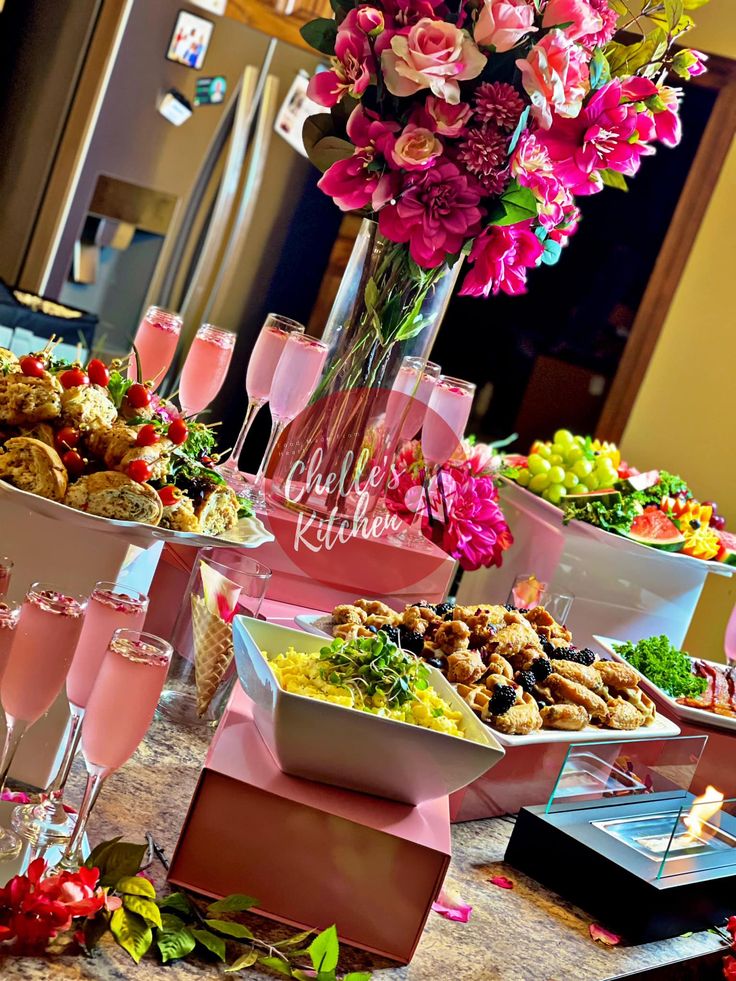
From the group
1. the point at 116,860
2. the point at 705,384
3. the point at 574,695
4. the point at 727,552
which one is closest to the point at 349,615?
the point at 574,695

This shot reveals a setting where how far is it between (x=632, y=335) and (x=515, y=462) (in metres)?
1.57

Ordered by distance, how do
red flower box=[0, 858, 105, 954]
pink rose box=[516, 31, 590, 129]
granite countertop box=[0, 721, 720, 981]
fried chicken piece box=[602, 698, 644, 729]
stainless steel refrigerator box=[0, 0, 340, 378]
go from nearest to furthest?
1. red flower box=[0, 858, 105, 954]
2. granite countertop box=[0, 721, 720, 981]
3. pink rose box=[516, 31, 590, 129]
4. fried chicken piece box=[602, 698, 644, 729]
5. stainless steel refrigerator box=[0, 0, 340, 378]

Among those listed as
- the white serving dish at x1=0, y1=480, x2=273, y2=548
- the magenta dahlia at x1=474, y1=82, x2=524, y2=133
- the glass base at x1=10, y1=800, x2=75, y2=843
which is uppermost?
the magenta dahlia at x1=474, y1=82, x2=524, y2=133

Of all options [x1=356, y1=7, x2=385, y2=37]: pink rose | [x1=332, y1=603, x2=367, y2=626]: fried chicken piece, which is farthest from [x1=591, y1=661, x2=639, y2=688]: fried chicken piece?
[x1=356, y1=7, x2=385, y2=37]: pink rose

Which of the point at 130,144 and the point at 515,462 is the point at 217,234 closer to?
the point at 130,144

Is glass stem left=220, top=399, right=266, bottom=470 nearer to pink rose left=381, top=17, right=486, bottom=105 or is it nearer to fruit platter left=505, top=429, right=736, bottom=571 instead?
pink rose left=381, top=17, right=486, bottom=105

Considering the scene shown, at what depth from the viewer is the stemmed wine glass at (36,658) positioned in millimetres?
929

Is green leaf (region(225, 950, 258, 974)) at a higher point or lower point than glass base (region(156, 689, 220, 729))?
lower

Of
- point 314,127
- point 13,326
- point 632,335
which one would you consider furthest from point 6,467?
point 632,335

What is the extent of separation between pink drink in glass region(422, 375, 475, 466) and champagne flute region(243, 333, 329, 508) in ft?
0.84

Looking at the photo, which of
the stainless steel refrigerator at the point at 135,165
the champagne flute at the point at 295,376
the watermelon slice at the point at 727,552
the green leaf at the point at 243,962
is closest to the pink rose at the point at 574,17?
the champagne flute at the point at 295,376

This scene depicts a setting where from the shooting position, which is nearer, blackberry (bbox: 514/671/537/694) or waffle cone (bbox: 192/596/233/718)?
waffle cone (bbox: 192/596/233/718)

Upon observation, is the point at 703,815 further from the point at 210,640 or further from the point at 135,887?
the point at 135,887

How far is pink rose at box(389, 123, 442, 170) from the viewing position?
1348 mm
